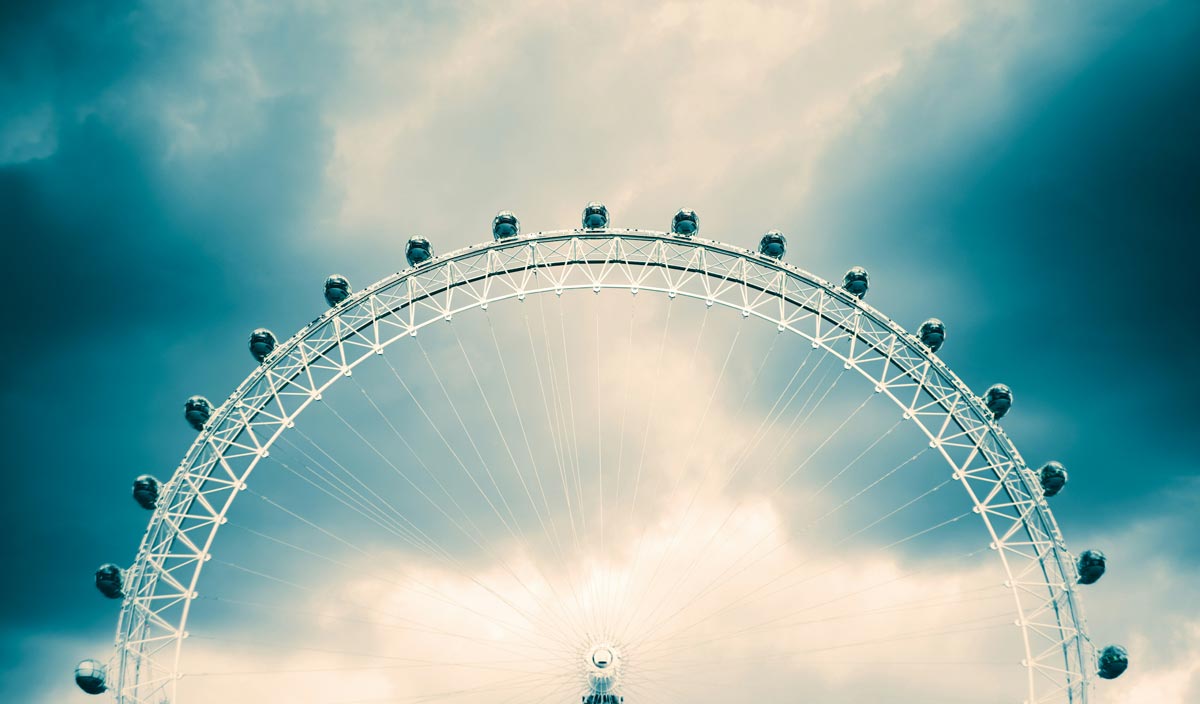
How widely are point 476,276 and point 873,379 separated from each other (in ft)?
49.6

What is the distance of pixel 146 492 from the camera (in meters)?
31.3

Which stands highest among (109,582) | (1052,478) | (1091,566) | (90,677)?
(109,582)

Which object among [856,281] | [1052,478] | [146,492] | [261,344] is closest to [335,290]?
[261,344]

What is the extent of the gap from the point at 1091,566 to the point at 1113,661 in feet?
10.3

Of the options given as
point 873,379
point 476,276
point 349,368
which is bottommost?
point 873,379

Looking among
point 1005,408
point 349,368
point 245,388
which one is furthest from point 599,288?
point 1005,408

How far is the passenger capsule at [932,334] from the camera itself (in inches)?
1307

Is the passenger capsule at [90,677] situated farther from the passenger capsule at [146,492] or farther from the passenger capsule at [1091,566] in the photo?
the passenger capsule at [1091,566]

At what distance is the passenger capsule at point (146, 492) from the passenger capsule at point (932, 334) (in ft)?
93.8

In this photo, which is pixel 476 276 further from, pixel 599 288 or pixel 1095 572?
pixel 1095 572

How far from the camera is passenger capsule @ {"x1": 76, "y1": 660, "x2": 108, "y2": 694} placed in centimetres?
2908

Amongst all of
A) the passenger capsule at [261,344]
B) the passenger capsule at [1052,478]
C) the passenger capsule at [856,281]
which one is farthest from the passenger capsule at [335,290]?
the passenger capsule at [1052,478]

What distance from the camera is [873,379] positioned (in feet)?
106

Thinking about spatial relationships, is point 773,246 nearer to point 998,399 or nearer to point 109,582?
point 998,399
